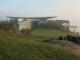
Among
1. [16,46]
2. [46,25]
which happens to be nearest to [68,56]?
[16,46]

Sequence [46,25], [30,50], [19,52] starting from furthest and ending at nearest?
[46,25], [30,50], [19,52]

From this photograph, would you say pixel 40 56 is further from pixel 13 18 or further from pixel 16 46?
pixel 13 18

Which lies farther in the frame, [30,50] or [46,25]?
[46,25]

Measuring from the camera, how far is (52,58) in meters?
16.7

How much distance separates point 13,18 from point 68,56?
25.1 meters

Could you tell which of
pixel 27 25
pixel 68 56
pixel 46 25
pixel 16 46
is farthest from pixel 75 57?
pixel 46 25

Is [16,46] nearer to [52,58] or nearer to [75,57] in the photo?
[52,58]

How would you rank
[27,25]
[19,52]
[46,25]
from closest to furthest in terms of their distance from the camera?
[19,52], [27,25], [46,25]

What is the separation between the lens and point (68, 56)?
1795cm

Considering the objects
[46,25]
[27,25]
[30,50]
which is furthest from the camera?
[46,25]

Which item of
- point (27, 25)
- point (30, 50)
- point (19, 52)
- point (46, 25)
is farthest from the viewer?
point (46, 25)

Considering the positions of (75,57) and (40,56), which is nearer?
(40,56)

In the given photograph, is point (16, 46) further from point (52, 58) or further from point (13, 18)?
point (13, 18)

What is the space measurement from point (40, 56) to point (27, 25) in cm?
2441
